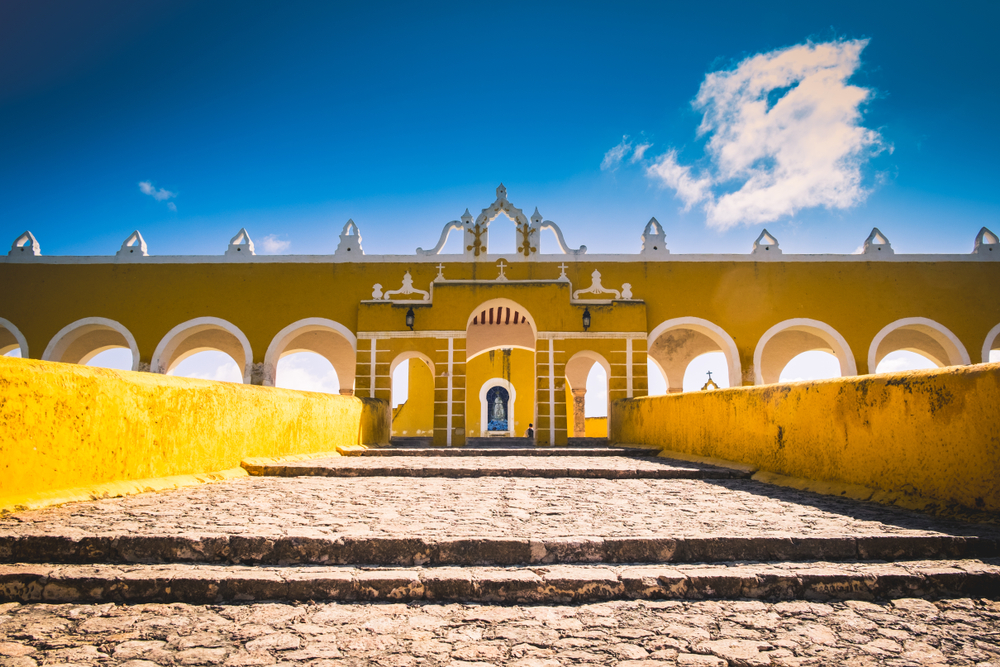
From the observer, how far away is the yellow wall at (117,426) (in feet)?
9.35

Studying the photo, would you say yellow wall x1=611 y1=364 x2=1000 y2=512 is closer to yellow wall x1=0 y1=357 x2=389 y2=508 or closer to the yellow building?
yellow wall x1=0 y1=357 x2=389 y2=508

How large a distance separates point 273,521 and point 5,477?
1362 mm

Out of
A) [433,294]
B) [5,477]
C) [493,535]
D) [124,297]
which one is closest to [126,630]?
[493,535]

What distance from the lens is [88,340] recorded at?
14.2 metres

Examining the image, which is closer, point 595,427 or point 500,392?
point 500,392

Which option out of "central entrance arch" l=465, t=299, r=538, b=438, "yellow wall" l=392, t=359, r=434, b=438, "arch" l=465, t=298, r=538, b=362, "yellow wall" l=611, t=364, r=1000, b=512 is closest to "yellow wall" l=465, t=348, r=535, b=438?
"central entrance arch" l=465, t=299, r=538, b=438

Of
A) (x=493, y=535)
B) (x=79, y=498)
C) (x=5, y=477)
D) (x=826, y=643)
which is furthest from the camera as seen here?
(x=79, y=498)

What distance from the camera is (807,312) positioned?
12672 mm

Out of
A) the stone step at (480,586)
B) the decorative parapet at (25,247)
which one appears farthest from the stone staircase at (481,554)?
the decorative parapet at (25,247)

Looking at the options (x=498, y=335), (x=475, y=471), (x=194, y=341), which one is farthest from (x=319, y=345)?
(x=475, y=471)

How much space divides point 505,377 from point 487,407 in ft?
3.95

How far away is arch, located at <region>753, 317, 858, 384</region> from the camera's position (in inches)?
490

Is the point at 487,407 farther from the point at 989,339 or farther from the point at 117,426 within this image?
the point at 117,426

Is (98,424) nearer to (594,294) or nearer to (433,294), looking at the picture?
(433,294)
